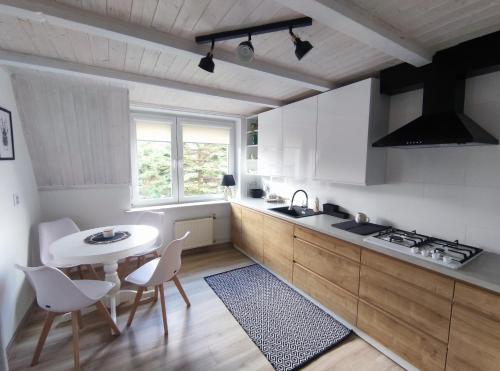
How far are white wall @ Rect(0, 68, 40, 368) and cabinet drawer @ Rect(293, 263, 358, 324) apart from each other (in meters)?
2.33

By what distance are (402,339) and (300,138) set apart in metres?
2.03

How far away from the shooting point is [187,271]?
3.04 meters

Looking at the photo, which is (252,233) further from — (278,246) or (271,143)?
(271,143)

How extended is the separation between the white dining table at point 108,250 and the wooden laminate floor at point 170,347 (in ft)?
0.70

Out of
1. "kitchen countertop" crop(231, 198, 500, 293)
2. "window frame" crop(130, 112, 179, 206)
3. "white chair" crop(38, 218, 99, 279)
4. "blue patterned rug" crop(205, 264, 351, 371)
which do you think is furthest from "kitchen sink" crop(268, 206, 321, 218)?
"white chair" crop(38, 218, 99, 279)

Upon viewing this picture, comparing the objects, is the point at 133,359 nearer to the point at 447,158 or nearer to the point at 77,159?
the point at 77,159

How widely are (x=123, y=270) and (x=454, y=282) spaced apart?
10.8 feet

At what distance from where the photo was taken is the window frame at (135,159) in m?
3.24

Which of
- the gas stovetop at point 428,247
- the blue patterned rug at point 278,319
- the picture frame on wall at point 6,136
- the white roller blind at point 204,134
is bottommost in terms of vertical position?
the blue patterned rug at point 278,319

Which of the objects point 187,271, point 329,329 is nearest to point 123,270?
point 187,271

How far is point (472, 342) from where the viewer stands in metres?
1.28

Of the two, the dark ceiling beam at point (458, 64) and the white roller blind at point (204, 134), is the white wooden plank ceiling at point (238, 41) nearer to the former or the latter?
→ the dark ceiling beam at point (458, 64)

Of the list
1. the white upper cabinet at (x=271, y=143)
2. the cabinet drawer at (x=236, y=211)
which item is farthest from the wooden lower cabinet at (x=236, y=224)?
the white upper cabinet at (x=271, y=143)

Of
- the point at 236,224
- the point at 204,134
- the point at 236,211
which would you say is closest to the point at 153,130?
the point at 204,134
